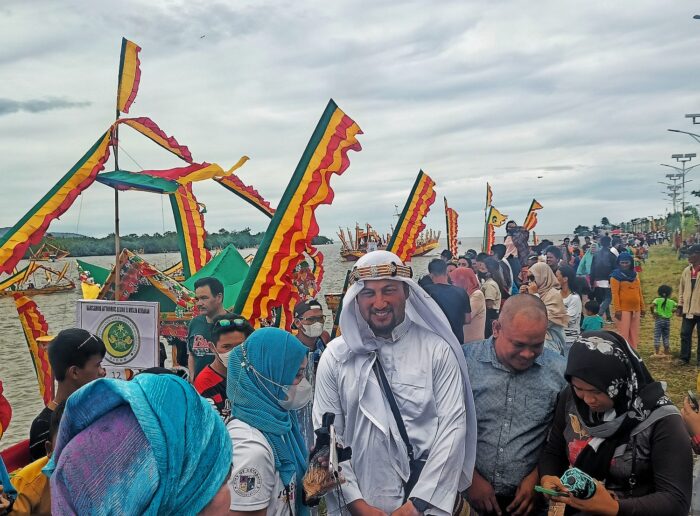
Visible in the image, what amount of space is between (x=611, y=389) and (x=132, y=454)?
192 centimetres

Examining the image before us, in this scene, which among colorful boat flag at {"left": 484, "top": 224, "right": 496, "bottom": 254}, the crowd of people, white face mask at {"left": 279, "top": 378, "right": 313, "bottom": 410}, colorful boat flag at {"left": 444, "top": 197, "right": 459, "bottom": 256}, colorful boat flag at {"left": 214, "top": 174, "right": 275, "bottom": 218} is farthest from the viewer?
colorful boat flag at {"left": 484, "top": 224, "right": 496, "bottom": 254}

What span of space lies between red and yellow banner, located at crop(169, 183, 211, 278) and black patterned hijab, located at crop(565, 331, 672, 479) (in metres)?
7.33

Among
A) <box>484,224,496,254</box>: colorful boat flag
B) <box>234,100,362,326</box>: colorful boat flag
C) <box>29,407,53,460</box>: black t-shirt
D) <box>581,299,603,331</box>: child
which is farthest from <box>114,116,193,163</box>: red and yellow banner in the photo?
<box>484,224,496,254</box>: colorful boat flag

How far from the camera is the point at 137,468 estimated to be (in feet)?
4.16

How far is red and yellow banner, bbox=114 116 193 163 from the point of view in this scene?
6154 millimetres

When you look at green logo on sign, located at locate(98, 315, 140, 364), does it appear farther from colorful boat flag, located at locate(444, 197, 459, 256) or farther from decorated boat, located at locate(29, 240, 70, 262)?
colorful boat flag, located at locate(444, 197, 459, 256)

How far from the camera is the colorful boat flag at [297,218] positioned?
5184mm

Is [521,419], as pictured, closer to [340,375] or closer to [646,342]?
[340,375]

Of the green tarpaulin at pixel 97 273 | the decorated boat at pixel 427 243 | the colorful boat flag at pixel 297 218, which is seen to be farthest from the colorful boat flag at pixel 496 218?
the decorated boat at pixel 427 243

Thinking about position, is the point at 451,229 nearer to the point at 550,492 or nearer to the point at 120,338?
the point at 120,338

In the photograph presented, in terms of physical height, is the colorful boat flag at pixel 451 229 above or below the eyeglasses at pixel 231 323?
above

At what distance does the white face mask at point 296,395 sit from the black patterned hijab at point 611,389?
109cm

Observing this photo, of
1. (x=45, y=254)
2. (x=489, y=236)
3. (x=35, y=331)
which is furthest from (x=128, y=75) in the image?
(x=45, y=254)

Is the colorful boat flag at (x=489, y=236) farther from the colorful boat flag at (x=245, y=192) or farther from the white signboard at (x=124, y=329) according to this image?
the white signboard at (x=124, y=329)
